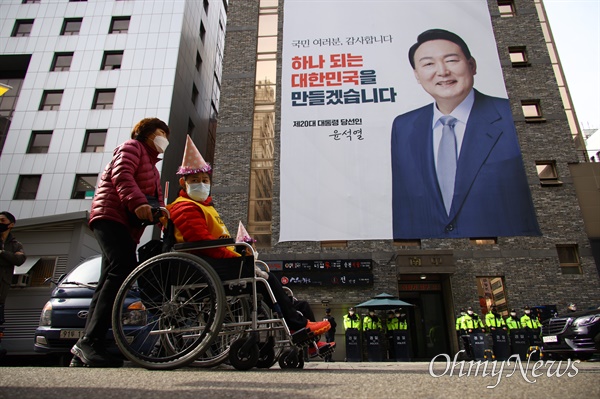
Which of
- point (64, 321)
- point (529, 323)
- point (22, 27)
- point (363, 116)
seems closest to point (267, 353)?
point (64, 321)

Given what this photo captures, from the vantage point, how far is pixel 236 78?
59.6 feet

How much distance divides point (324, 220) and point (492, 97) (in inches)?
354

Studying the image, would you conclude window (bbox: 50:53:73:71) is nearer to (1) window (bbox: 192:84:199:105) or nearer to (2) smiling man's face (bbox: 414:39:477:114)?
(1) window (bbox: 192:84:199:105)

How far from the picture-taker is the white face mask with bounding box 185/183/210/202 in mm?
3352

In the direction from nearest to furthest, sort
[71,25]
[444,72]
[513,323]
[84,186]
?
[513,323] → [444,72] → [84,186] → [71,25]

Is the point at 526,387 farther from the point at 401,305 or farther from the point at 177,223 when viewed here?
the point at 401,305

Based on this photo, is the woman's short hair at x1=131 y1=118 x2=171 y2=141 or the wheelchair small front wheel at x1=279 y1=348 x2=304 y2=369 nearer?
the woman's short hair at x1=131 y1=118 x2=171 y2=141

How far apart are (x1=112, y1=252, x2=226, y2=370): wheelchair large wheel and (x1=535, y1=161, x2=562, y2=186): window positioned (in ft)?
55.1

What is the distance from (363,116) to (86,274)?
1276 cm

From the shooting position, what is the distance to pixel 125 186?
2773 millimetres

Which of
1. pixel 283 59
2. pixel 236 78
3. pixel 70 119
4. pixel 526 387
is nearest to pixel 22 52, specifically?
pixel 70 119

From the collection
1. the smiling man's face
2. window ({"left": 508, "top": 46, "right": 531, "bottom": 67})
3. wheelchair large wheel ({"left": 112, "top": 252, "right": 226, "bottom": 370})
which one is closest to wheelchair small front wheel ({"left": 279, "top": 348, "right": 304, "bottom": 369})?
wheelchair large wheel ({"left": 112, "top": 252, "right": 226, "bottom": 370})

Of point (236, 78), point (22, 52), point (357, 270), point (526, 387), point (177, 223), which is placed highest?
point (22, 52)

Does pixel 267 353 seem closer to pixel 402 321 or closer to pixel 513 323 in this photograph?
pixel 402 321
